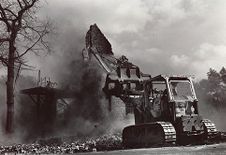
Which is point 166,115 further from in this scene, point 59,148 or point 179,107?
point 59,148

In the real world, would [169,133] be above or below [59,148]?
above

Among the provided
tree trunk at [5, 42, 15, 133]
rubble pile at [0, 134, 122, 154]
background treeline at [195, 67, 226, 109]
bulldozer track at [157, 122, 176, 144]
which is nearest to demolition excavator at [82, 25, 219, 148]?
bulldozer track at [157, 122, 176, 144]

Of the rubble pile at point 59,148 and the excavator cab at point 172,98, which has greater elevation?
the excavator cab at point 172,98

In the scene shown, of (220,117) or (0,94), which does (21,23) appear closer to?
(0,94)

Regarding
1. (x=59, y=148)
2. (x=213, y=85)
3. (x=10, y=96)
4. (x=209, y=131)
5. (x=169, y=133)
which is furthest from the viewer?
(x=213, y=85)

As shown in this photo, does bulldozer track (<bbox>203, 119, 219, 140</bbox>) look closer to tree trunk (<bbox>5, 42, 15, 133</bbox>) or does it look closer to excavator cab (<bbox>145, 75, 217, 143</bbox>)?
excavator cab (<bbox>145, 75, 217, 143</bbox>)

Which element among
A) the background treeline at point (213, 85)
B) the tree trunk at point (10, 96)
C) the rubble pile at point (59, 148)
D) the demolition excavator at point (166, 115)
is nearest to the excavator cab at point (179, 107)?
the demolition excavator at point (166, 115)

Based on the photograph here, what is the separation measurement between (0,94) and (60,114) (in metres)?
12.1

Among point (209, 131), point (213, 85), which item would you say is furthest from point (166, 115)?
point (213, 85)

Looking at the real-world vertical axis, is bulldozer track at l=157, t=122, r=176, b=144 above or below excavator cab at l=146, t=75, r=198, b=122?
below

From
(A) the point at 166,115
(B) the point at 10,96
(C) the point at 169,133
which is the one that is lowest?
(C) the point at 169,133

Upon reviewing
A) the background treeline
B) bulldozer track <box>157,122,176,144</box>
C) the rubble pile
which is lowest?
the rubble pile

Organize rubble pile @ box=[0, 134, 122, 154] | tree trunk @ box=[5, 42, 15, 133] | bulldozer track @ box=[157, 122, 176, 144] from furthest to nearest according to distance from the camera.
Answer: tree trunk @ box=[5, 42, 15, 133] < rubble pile @ box=[0, 134, 122, 154] < bulldozer track @ box=[157, 122, 176, 144]

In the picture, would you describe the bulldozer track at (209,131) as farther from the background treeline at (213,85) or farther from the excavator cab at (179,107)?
the background treeline at (213,85)
